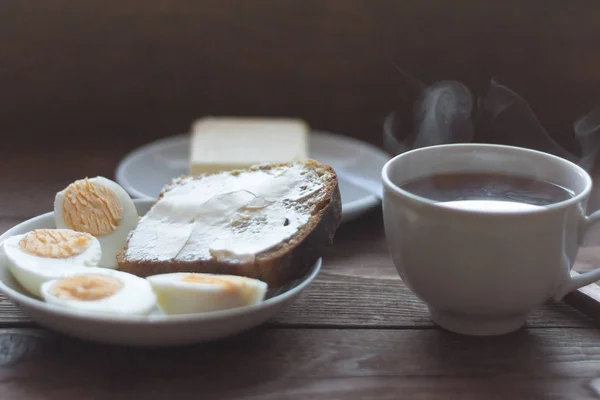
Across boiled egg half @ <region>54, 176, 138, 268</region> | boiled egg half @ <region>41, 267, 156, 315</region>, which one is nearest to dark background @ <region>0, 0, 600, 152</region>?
boiled egg half @ <region>54, 176, 138, 268</region>

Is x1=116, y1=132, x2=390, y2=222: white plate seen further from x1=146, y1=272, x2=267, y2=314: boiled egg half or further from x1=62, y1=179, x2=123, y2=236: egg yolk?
x1=146, y1=272, x2=267, y2=314: boiled egg half

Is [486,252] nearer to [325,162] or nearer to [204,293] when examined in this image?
[204,293]

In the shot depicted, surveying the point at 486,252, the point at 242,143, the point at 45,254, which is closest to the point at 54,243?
the point at 45,254

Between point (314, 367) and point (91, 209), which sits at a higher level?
point (91, 209)

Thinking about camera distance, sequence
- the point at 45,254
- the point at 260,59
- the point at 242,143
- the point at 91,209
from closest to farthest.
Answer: the point at 45,254 < the point at 91,209 < the point at 242,143 < the point at 260,59

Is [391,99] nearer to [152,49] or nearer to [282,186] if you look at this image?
[152,49]

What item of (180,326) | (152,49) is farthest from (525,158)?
(152,49)

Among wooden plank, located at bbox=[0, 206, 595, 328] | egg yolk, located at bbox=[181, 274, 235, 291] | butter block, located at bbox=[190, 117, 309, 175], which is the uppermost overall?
egg yolk, located at bbox=[181, 274, 235, 291]
